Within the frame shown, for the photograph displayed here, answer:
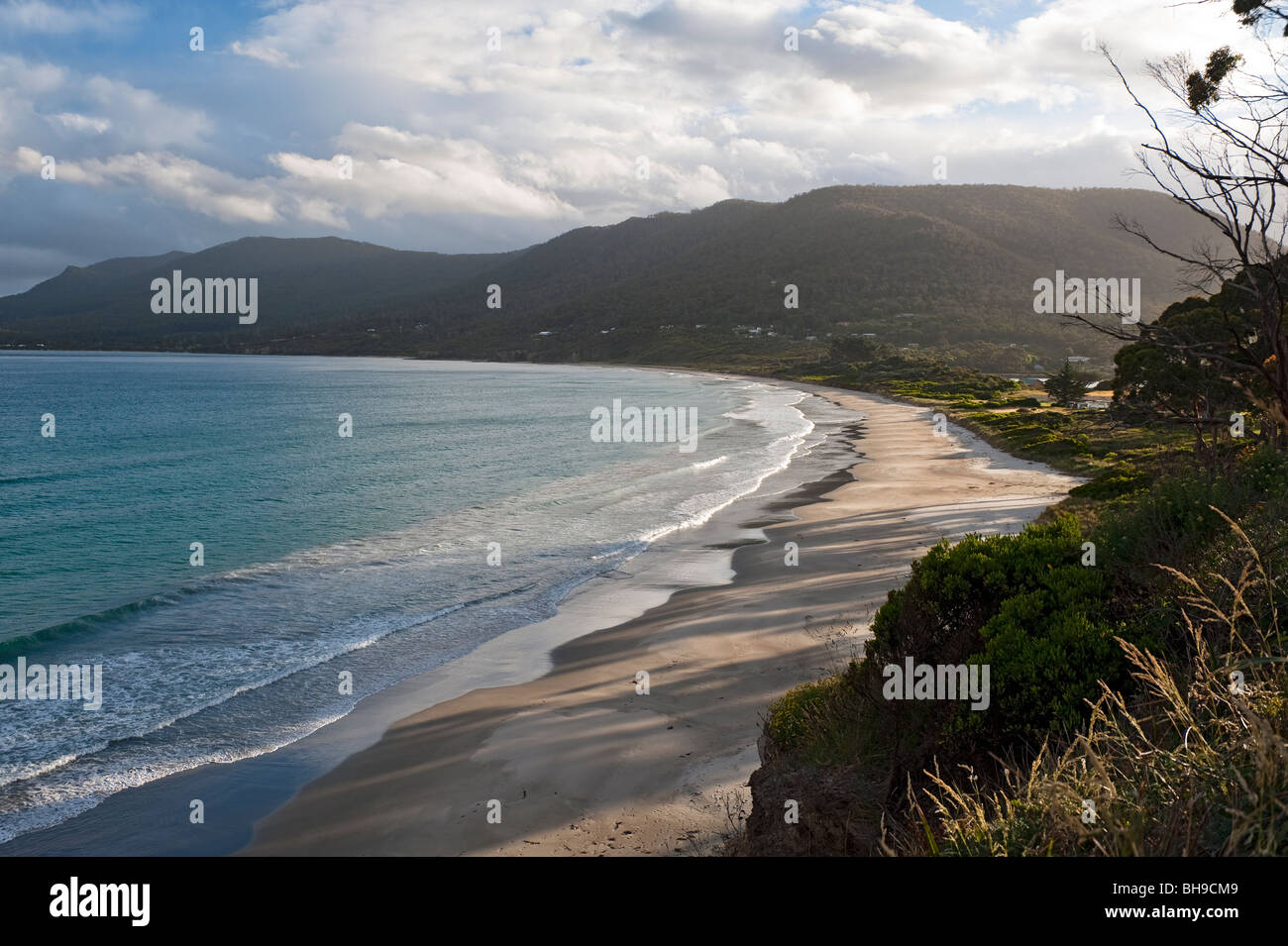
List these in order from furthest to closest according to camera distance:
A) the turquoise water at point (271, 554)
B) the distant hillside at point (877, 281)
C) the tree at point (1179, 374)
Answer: the distant hillside at point (877, 281)
the tree at point (1179, 374)
the turquoise water at point (271, 554)

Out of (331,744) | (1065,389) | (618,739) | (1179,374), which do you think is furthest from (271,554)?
(1065,389)

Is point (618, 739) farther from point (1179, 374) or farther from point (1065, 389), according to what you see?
point (1065, 389)

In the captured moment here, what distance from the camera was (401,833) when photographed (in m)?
7.84

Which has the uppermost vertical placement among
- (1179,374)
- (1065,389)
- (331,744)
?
(1065,389)

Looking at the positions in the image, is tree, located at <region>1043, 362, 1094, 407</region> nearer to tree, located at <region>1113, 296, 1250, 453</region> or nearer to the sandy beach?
tree, located at <region>1113, 296, 1250, 453</region>

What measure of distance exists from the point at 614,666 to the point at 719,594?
13.1 ft

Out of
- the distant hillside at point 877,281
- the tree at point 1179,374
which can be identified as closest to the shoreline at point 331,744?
the tree at point 1179,374

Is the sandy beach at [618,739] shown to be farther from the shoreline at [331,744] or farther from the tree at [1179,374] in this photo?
the tree at [1179,374]

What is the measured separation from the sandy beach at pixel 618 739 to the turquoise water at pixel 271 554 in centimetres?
199

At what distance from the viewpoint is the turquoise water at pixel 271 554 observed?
1082cm

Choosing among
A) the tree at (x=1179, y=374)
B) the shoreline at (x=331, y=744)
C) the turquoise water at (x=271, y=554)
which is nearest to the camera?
the shoreline at (x=331, y=744)

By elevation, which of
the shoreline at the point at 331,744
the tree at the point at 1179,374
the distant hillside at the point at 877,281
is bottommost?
the shoreline at the point at 331,744

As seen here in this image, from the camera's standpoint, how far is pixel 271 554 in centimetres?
2055

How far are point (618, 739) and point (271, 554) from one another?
1413 cm
